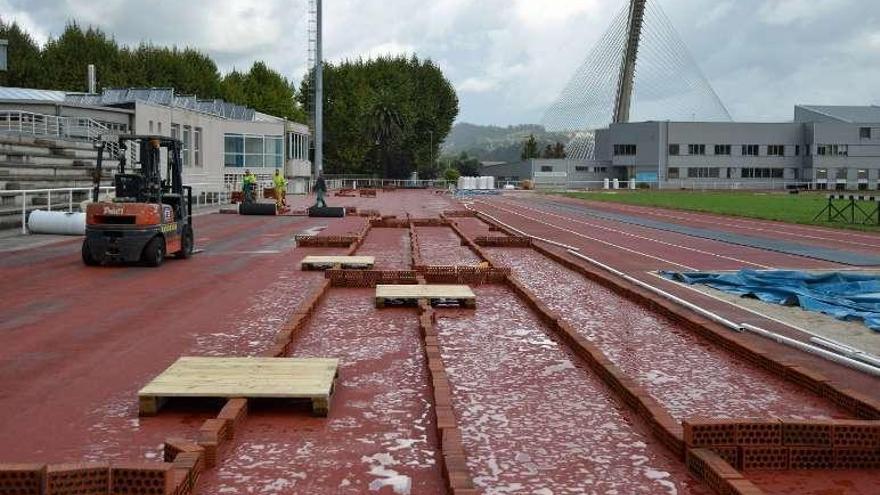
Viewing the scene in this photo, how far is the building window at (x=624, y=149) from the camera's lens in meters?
98.3

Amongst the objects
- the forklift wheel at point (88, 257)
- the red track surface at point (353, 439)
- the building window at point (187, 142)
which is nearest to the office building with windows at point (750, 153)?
the building window at point (187, 142)

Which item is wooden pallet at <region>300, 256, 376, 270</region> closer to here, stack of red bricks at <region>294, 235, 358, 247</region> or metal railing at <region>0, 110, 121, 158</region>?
stack of red bricks at <region>294, 235, 358, 247</region>

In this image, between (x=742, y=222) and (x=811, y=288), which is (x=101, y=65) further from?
(x=811, y=288)

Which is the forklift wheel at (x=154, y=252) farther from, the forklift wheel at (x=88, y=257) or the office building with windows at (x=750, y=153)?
the office building with windows at (x=750, y=153)

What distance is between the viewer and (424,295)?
13016mm

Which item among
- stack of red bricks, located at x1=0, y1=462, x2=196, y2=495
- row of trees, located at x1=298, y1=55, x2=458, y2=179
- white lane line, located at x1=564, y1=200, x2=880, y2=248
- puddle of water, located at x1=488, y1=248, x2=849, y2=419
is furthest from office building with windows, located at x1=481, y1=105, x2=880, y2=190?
stack of red bricks, located at x1=0, y1=462, x2=196, y2=495

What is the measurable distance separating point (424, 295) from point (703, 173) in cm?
8739

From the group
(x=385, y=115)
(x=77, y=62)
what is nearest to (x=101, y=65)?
(x=77, y=62)

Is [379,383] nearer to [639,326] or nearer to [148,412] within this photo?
[148,412]

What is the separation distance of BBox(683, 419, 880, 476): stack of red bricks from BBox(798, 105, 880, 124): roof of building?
324 feet

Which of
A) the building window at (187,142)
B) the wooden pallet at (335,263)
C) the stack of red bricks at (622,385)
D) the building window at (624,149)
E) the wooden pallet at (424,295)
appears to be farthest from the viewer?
the building window at (624,149)

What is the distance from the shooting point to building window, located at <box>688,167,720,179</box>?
95.0 metres

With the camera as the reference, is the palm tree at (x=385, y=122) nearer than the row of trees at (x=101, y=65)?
No

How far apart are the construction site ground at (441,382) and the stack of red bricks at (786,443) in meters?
0.02
